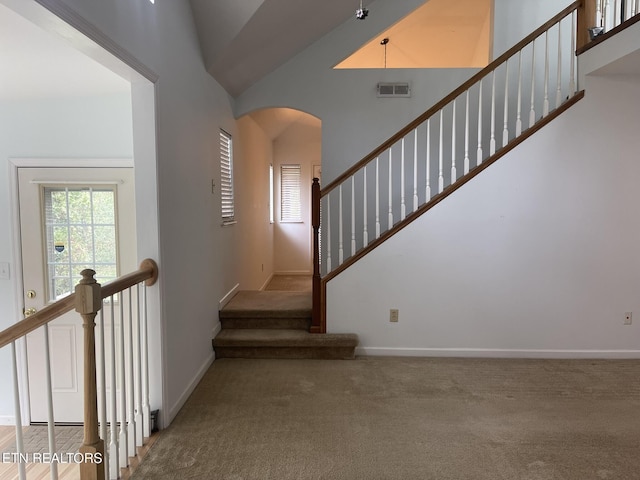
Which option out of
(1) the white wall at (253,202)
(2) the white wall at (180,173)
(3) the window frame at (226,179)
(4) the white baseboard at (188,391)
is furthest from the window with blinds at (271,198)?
(4) the white baseboard at (188,391)

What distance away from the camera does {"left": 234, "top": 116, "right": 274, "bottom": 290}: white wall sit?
4.96 m

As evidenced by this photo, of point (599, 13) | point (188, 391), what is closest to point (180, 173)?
point (188, 391)

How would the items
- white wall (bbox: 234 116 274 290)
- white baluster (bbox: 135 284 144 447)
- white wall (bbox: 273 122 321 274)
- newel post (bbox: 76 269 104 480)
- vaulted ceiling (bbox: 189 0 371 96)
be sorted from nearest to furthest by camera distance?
newel post (bbox: 76 269 104 480)
white baluster (bbox: 135 284 144 447)
vaulted ceiling (bbox: 189 0 371 96)
white wall (bbox: 234 116 274 290)
white wall (bbox: 273 122 321 274)

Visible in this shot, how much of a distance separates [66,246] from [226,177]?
159 cm

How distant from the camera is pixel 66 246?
337 cm

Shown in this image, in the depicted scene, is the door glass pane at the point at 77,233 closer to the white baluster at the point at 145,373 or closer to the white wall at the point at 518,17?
the white baluster at the point at 145,373

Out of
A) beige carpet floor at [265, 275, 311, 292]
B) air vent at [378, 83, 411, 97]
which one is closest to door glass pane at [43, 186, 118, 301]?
air vent at [378, 83, 411, 97]

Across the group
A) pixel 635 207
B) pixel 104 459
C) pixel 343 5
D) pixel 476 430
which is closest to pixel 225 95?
pixel 343 5

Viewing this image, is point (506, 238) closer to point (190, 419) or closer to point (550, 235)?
point (550, 235)

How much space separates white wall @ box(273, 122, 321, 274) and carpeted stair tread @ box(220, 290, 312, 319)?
124 inches

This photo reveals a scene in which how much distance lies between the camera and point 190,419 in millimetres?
2756

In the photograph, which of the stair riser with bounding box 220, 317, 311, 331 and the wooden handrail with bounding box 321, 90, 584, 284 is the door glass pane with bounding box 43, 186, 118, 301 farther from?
the wooden handrail with bounding box 321, 90, 584, 284

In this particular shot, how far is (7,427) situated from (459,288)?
3904mm

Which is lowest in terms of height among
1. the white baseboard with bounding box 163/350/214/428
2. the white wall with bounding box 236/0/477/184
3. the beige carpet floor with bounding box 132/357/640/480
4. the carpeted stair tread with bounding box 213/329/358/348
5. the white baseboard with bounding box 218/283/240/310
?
the beige carpet floor with bounding box 132/357/640/480
